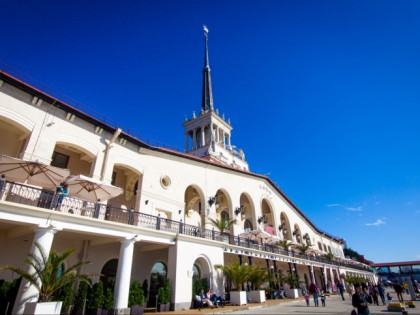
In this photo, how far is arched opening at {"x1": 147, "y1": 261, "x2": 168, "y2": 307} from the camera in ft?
54.1

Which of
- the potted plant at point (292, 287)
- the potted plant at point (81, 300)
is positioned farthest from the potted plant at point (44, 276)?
the potted plant at point (292, 287)

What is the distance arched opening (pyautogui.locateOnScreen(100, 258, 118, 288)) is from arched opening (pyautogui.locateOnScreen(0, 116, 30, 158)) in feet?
26.7

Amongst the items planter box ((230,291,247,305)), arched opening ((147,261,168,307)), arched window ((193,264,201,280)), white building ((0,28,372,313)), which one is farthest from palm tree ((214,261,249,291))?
arched opening ((147,261,168,307))

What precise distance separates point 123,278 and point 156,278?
556 cm

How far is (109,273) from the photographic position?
607 inches

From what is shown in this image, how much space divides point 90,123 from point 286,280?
20269 mm

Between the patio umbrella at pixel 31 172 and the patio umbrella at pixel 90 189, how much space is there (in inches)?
24.2

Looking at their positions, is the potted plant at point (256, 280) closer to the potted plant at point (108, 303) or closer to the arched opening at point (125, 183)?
the potted plant at point (108, 303)

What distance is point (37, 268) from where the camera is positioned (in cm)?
928

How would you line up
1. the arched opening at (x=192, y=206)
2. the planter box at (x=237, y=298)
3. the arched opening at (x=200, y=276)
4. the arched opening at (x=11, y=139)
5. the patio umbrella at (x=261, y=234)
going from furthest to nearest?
the arched opening at (x=192, y=206), the patio umbrella at (x=261, y=234), the planter box at (x=237, y=298), the arched opening at (x=200, y=276), the arched opening at (x=11, y=139)

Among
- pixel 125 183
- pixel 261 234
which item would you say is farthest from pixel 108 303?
Answer: pixel 261 234

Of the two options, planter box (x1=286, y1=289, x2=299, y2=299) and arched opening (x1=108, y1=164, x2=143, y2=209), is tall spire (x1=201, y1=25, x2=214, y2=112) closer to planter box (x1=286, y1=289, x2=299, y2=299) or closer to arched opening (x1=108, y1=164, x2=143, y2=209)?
arched opening (x1=108, y1=164, x2=143, y2=209)

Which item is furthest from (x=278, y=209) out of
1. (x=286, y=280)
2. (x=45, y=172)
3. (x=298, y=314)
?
(x=45, y=172)

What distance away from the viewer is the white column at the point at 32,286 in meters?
8.88
